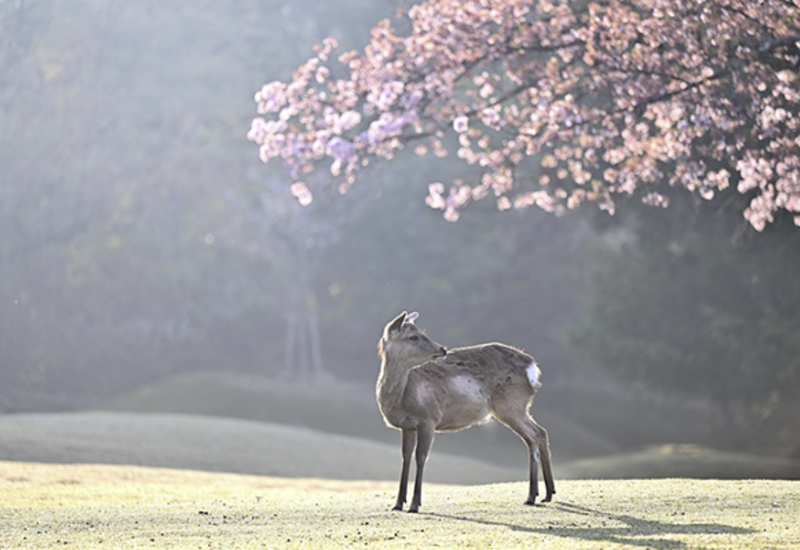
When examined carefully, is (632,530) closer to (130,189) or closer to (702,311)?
(702,311)

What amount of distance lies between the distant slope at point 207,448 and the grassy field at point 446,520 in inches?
218

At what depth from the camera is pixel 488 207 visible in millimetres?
38812

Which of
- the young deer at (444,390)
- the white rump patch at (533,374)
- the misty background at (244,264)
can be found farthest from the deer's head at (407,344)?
the misty background at (244,264)

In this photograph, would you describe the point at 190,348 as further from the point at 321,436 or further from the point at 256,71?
the point at 321,436

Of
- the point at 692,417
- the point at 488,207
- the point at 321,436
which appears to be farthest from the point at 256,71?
the point at 321,436

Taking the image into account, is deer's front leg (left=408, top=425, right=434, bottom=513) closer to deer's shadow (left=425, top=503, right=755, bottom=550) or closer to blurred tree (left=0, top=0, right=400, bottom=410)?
deer's shadow (left=425, top=503, right=755, bottom=550)

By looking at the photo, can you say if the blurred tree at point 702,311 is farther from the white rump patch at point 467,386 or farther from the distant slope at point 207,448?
the white rump patch at point 467,386

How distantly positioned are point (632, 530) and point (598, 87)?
6.20m

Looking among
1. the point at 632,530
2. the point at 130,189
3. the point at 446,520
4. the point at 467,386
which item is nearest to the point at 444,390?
the point at 467,386

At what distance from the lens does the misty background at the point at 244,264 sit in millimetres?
39500

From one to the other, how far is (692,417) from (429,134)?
32816 mm

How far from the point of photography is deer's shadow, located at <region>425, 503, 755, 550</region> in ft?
29.0

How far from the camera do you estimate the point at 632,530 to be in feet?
31.5

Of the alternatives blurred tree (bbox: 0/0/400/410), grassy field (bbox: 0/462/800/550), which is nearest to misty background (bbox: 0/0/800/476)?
blurred tree (bbox: 0/0/400/410)
